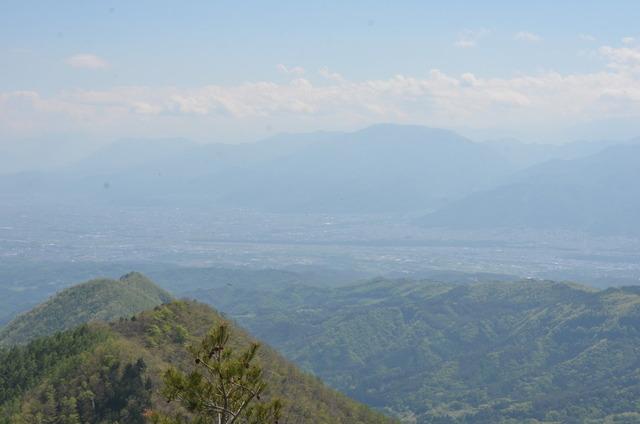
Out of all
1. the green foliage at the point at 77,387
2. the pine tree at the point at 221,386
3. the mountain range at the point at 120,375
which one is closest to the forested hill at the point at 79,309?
the mountain range at the point at 120,375

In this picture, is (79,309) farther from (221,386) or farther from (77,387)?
(221,386)

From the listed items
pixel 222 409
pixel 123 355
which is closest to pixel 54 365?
pixel 123 355

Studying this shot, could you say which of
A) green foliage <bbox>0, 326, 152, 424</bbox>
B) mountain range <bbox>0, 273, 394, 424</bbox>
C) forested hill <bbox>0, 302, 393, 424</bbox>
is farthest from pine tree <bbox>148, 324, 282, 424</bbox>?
green foliage <bbox>0, 326, 152, 424</bbox>

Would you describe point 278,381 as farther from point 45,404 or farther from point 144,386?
point 45,404

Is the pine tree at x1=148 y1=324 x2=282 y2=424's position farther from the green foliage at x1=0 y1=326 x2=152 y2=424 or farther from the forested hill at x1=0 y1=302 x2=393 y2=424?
the green foliage at x1=0 y1=326 x2=152 y2=424

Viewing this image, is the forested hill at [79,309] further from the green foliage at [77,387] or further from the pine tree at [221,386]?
the pine tree at [221,386]
